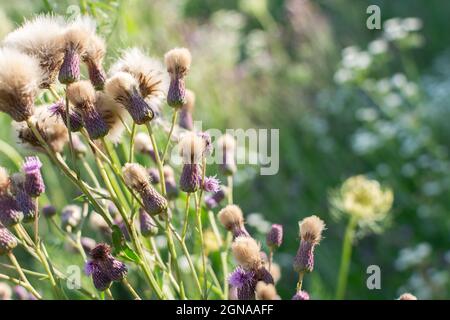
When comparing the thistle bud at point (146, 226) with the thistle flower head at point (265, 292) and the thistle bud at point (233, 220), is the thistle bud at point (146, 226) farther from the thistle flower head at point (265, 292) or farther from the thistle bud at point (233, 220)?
the thistle flower head at point (265, 292)

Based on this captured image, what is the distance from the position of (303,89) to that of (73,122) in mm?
3737

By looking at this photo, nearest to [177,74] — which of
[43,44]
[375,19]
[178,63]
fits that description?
[178,63]

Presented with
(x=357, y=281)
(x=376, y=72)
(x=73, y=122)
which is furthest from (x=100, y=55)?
(x=376, y=72)

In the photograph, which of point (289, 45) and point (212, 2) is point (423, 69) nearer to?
point (289, 45)

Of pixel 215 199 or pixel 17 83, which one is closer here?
pixel 17 83

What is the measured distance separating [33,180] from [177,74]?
0.32 metres

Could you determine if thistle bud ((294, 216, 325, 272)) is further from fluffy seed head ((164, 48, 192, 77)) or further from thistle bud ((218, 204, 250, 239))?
fluffy seed head ((164, 48, 192, 77))

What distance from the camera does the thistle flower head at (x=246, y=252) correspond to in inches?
46.9

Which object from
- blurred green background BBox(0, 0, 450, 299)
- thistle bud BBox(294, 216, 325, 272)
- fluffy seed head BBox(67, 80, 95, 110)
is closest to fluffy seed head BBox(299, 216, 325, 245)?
thistle bud BBox(294, 216, 325, 272)

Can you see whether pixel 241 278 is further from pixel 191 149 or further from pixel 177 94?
pixel 177 94

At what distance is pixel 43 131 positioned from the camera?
1.30 meters

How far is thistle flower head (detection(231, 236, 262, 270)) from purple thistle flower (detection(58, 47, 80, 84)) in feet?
1.25

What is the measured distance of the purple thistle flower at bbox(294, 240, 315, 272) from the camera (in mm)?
1320

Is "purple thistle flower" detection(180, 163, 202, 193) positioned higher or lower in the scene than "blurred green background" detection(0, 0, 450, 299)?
lower
